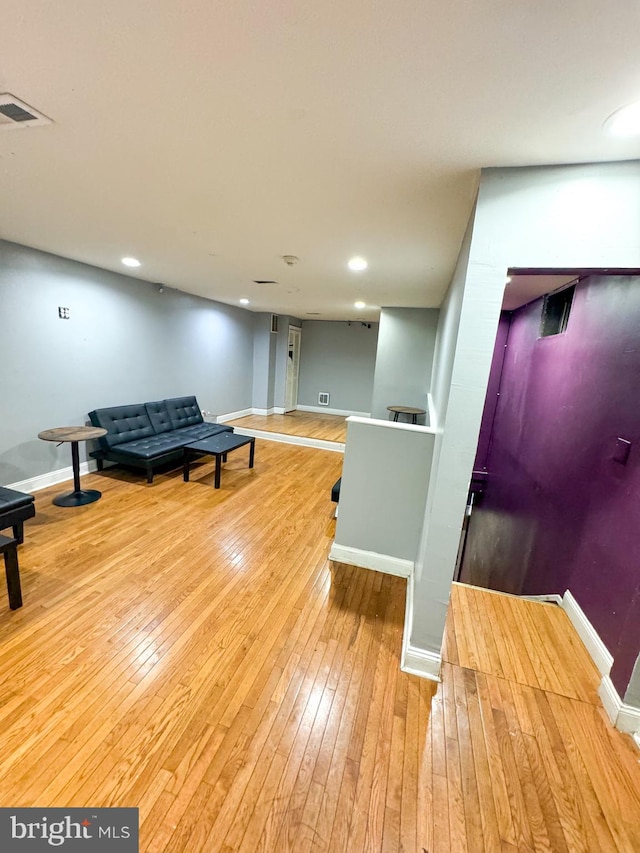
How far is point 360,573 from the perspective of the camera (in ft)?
8.73

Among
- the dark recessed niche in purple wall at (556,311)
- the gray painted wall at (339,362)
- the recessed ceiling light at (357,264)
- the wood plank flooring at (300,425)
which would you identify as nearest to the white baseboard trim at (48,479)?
the wood plank flooring at (300,425)

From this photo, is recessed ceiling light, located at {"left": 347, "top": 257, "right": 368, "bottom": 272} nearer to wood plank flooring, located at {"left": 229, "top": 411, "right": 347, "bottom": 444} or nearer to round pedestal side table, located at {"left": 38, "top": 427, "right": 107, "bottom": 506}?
round pedestal side table, located at {"left": 38, "top": 427, "right": 107, "bottom": 506}

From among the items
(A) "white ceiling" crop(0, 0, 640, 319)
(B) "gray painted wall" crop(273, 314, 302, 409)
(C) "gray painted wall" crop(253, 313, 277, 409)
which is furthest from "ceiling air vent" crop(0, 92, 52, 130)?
(B) "gray painted wall" crop(273, 314, 302, 409)

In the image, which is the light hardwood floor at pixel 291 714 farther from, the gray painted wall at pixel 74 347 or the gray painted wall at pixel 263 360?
the gray painted wall at pixel 263 360

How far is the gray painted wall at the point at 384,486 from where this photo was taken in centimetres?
246

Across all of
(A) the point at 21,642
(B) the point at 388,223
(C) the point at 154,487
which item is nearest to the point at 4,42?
(B) the point at 388,223

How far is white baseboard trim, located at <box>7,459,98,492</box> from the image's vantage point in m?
3.47

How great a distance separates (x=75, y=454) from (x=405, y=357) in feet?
15.0

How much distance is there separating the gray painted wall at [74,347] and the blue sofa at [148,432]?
0.22m

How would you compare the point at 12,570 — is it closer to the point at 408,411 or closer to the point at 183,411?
the point at 183,411

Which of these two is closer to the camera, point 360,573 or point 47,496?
point 360,573

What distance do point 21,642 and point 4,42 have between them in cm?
248

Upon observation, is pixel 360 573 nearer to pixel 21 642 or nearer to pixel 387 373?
pixel 21 642

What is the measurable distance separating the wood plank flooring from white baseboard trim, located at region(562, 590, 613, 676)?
400 centimetres
